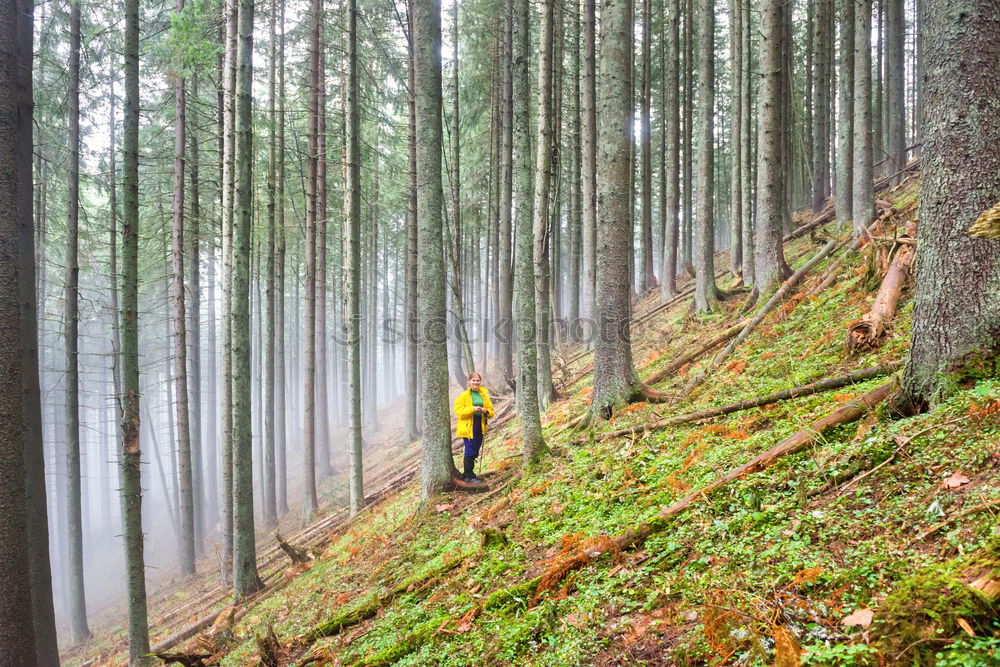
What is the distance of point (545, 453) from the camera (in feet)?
25.5

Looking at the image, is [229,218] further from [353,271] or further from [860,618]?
[860,618]

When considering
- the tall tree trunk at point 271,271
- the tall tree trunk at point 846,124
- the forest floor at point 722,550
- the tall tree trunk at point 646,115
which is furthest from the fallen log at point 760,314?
the tall tree trunk at point 271,271

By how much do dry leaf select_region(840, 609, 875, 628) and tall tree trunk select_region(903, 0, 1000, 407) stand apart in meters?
2.06

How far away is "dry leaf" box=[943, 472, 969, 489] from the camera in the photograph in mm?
3057

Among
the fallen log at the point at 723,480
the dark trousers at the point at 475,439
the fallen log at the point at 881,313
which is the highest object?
the fallen log at the point at 881,313

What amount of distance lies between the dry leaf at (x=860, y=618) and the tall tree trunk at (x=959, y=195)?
6.75 ft

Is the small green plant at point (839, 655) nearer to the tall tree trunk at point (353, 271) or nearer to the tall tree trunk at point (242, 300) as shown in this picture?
the tall tree trunk at point (242, 300)

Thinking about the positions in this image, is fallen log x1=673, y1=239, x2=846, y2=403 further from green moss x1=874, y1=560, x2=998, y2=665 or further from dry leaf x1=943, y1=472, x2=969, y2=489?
green moss x1=874, y1=560, x2=998, y2=665

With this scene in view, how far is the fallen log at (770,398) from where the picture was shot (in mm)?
5238

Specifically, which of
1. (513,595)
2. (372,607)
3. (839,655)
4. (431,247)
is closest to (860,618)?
(839,655)

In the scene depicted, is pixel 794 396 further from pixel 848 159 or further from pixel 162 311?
pixel 162 311

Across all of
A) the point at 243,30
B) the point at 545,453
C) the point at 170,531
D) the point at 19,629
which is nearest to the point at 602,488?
the point at 545,453

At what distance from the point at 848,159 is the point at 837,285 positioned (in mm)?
5063

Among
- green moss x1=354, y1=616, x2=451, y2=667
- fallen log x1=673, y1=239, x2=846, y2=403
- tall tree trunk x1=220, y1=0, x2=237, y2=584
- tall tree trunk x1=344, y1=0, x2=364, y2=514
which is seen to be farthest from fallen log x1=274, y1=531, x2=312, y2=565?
fallen log x1=673, y1=239, x2=846, y2=403
